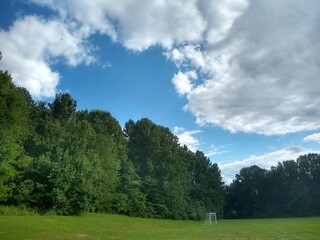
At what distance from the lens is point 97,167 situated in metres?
58.0

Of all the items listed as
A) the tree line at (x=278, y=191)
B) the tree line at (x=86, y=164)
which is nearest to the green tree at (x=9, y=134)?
the tree line at (x=86, y=164)

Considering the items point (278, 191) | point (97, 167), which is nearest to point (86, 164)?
point (97, 167)

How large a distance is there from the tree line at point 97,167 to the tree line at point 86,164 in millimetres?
126

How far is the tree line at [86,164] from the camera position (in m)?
46.6

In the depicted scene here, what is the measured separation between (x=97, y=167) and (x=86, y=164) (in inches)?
201

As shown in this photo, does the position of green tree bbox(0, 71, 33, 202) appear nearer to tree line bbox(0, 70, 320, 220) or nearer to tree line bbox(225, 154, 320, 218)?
tree line bbox(0, 70, 320, 220)

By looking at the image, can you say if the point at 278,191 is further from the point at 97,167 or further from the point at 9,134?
the point at 9,134

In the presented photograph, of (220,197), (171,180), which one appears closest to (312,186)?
(220,197)

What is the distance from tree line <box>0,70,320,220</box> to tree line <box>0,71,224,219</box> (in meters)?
0.13

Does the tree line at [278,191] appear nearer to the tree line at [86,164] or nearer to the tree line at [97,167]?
the tree line at [97,167]

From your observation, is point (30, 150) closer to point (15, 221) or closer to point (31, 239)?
point (15, 221)

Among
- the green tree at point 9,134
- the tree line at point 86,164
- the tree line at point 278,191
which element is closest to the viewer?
the green tree at point 9,134

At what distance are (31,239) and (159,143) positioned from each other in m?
58.5

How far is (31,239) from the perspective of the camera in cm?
2483
